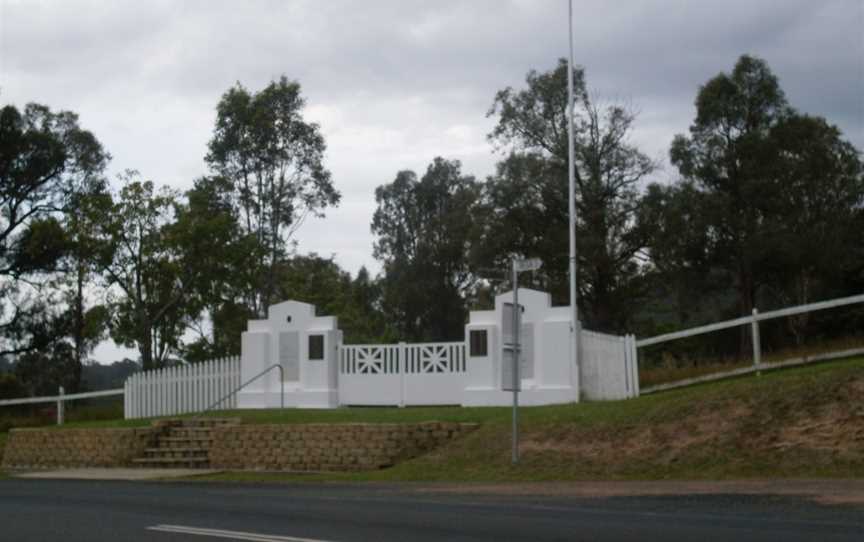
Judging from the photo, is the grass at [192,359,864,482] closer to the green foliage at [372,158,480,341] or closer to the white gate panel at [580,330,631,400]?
the white gate panel at [580,330,631,400]

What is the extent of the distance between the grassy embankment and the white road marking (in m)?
7.62

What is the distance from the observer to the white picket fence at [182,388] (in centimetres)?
3058

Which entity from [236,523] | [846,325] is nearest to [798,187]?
[846,325]

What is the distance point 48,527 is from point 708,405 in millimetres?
10887

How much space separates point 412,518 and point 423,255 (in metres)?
50.4

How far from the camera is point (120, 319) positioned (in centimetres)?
3888

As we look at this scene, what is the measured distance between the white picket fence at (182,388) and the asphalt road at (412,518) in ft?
42.5

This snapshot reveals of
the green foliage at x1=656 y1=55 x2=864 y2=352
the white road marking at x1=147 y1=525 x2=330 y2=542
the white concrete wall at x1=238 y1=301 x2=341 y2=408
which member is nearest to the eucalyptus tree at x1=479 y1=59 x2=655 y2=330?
the green foliage at x1=656 y1=55 x2=864 y2=352

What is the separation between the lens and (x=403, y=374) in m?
28.2

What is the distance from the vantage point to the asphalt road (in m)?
11.2

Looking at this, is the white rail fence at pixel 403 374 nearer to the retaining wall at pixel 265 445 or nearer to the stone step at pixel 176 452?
the retaining wall at pixel 265 445

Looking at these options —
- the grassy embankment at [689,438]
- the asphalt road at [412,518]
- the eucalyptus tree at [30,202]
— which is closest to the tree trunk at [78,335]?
the eucalyptus tree at [30,202]

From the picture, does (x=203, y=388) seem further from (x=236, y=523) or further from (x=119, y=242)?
(x=236, y=523)

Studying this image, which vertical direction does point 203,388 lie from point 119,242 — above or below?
below
